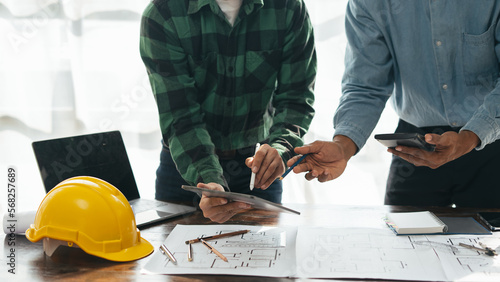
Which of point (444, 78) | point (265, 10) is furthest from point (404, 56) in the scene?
point (265, 10)

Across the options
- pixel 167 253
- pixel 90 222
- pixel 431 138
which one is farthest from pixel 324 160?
pixel 90 222

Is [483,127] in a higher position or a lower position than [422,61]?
lower

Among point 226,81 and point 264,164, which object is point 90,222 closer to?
point 264,164

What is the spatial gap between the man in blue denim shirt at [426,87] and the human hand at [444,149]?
0.14 feet

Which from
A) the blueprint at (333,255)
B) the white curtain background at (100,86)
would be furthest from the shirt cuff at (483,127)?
the white curtain background at (100,86)

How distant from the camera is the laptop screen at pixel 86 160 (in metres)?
1.30

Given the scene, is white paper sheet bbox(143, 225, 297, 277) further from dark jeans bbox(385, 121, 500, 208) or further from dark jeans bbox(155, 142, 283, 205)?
dark jeans bbox(385, 121, 500, 208)

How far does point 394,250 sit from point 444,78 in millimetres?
598

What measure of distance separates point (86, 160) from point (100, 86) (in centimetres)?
127

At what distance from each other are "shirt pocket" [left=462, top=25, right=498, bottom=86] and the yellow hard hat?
987 mm

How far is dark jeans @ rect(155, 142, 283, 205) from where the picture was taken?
149cm

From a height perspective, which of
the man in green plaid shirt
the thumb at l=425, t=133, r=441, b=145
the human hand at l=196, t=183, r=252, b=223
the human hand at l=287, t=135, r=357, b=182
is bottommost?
the human hand at l=196, t=183, r=252, b=223

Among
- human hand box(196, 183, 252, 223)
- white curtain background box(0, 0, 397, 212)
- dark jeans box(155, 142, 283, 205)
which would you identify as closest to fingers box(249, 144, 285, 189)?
human hand box(196, 183, 252, 223)

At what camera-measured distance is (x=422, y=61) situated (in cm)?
139
